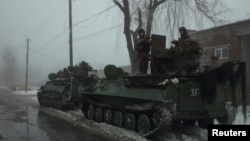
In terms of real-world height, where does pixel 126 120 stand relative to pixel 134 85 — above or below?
below

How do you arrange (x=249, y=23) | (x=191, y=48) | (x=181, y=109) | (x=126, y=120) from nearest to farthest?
(x=181, y=109)
(x=191, y=48)
(x=126, y=120)
(x=249, y=23)

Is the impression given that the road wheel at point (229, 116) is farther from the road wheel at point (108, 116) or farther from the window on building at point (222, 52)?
the window on building at point (222, 52)

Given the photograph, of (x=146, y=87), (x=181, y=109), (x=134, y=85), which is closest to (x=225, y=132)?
(x=181, y=109)

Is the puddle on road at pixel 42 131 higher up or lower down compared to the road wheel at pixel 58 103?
lower down

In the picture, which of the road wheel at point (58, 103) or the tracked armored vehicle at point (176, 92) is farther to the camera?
the road wheel at point (58, 103)

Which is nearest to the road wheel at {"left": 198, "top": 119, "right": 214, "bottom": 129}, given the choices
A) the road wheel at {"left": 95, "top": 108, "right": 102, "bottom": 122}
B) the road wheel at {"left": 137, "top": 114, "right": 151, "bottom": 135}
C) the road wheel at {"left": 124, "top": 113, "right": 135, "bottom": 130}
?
the road wheel at {"left": 137, "top": 114, "right": 151, "bottom": 135}

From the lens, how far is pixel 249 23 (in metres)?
22.8

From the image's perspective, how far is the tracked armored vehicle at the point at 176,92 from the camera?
464 inches

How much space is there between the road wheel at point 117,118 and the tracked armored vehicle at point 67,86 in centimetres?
516

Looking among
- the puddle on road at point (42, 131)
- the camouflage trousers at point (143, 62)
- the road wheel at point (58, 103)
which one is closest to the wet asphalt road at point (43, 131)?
the puddle on road at point (42, 131)

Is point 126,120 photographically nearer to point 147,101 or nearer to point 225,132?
point 147,101

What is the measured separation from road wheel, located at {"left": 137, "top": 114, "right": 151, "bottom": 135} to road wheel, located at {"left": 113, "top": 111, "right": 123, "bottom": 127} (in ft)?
4.89

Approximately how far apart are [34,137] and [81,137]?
1388 millimetres

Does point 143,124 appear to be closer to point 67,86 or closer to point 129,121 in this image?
point 129,121
